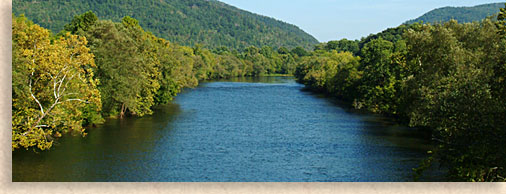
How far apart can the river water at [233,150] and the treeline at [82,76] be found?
111 centimetres

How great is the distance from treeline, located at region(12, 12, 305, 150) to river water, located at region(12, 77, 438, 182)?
3.64 ft

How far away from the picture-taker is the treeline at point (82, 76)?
17.4m

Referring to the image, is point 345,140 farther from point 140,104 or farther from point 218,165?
point 140,104

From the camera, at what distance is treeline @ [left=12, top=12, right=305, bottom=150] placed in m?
17.4

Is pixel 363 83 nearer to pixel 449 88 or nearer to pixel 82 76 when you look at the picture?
pixel 449 88

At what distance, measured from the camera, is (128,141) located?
27.2 metres

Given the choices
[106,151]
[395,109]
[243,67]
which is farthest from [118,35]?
[243,67]

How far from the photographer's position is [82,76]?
2017 centimetres

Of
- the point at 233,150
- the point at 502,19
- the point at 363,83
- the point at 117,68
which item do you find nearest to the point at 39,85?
the point at 233,150

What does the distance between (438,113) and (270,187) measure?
16.5 feet

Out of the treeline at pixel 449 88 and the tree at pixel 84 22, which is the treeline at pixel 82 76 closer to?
the tree at pixel 84 22

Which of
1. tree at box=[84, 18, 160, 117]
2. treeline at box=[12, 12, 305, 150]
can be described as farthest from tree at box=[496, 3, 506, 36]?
tree at box=[84, 18, 160, 117]

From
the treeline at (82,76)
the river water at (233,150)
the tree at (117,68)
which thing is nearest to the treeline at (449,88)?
the river water at (233,150)

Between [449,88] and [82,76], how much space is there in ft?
39.8
